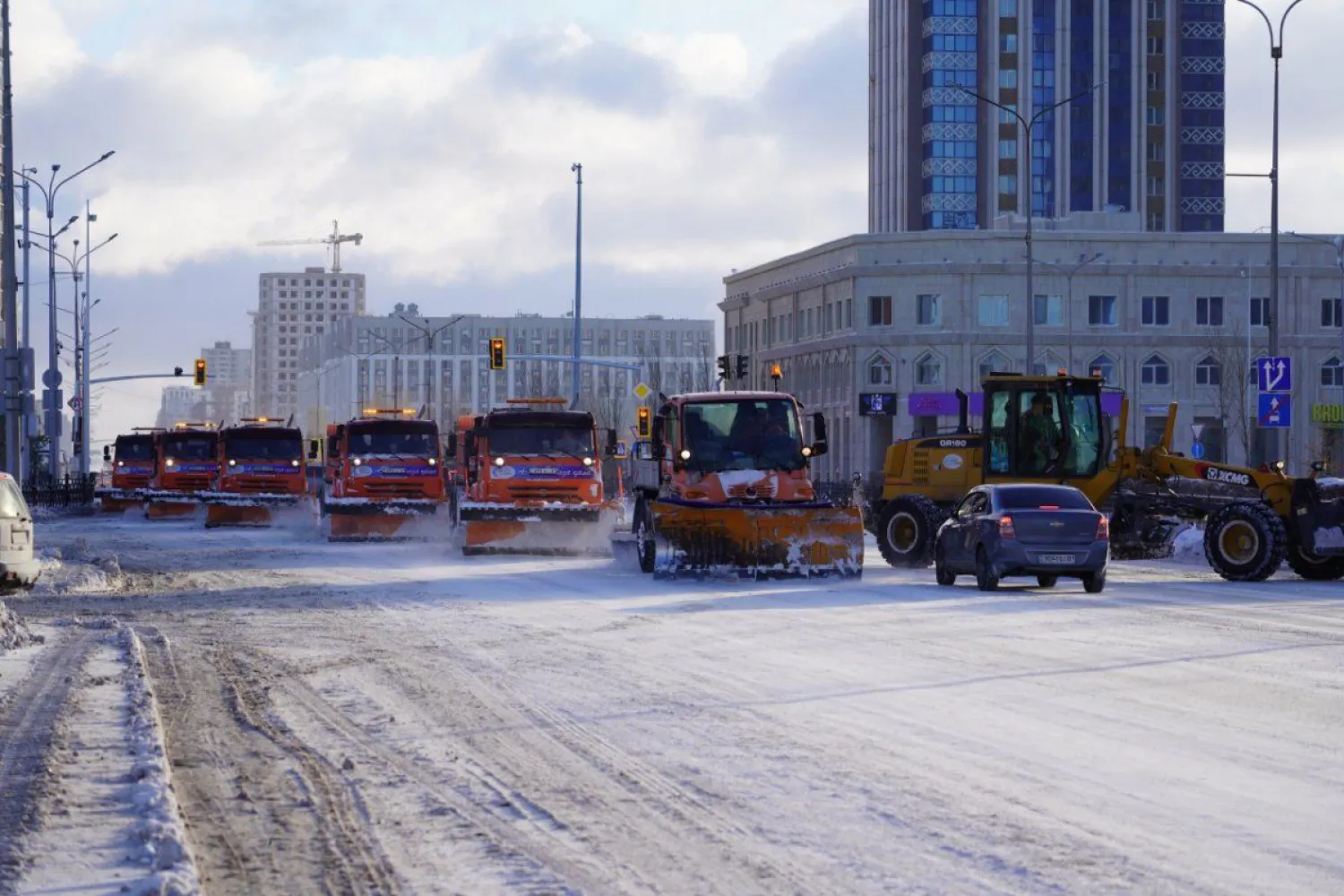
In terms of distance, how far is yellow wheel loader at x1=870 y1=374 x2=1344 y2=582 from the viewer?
32750 millimetres

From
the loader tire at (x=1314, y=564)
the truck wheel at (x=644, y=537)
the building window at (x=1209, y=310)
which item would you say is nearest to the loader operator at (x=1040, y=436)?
the loader tire at (x=1314, y=564)

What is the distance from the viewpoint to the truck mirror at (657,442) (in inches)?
1265

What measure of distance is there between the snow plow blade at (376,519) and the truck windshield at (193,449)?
1653 cm

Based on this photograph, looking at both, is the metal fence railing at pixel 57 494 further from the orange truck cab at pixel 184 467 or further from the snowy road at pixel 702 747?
the snowy road at pixel 702 747

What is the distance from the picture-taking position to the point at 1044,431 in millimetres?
34531

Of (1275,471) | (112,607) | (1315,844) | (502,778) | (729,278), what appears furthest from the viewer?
(729,278)

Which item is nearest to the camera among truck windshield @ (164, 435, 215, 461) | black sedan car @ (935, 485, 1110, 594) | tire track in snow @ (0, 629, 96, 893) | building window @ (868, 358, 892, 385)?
tire track in snow @ (0, 629, 96, 893)

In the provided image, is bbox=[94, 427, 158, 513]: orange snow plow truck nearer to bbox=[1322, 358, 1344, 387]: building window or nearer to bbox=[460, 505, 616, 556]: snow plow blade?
bbox=[460, 505, 616, 556]: snow plow blade

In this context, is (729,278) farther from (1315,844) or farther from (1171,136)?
(1315,844)

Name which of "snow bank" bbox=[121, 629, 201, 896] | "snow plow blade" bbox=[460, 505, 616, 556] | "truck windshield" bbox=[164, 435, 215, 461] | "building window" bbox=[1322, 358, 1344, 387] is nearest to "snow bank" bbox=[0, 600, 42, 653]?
"snow bank" bbox=[121, 629, 201, 896]

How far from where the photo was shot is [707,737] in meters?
13.1

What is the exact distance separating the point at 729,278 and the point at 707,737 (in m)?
120

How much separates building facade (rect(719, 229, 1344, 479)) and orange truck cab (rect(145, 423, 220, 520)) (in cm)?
4908

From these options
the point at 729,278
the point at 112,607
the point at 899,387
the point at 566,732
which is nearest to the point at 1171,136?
the point at 729,278
